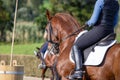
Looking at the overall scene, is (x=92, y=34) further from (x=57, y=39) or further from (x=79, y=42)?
(x=57, y=39)

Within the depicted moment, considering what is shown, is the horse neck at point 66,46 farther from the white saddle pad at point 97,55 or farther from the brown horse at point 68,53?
the white saddle pad at point 97,55

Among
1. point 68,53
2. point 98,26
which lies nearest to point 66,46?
point 68,53

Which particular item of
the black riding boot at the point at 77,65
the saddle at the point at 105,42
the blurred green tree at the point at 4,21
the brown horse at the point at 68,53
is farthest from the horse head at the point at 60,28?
the blurred green tree at the point at 4,21

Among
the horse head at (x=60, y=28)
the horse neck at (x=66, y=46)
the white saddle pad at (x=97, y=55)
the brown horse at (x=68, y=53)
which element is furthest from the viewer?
the horse head at (x=60, y=28)

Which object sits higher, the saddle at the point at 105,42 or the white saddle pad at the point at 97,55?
the saddle at the point at 105,42

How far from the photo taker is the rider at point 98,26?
10539 mm

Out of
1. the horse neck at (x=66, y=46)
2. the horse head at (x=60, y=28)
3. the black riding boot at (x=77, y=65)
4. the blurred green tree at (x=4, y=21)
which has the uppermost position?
the blurred green tree at (x=4, y=21)

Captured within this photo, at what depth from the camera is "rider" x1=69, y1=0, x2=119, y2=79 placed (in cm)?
1054

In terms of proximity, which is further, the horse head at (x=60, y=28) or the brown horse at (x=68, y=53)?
the horse head at (x=60, y=28)

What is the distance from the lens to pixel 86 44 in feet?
34.9

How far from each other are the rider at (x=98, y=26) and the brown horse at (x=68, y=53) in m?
0.21

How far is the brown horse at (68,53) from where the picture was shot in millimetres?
10203

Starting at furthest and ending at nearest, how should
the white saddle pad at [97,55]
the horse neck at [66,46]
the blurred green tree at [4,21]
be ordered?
the blurred green tree at [4,21] → the horse neck at [66,46] → the white saddle pad at [97,55]

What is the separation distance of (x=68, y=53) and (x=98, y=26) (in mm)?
905
